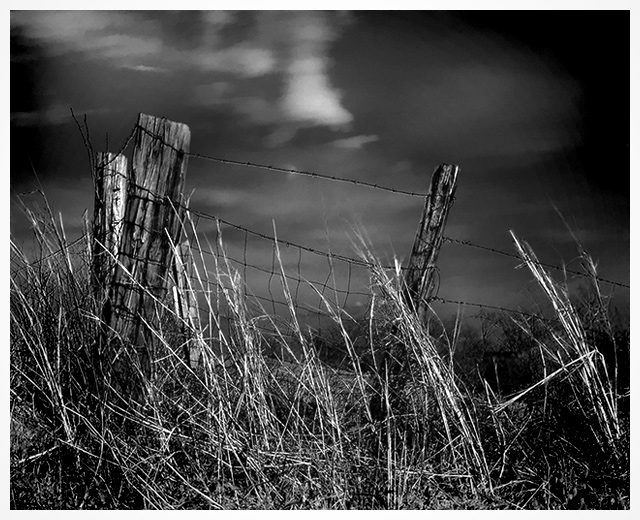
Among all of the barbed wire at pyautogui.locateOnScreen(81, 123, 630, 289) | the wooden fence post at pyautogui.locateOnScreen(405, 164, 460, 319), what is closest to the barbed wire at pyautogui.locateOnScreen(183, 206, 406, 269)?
the barbed wire at pyautogui.locateOnScreen(81, 123, 630, 289)

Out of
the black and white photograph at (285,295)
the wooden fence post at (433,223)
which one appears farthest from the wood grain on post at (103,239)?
the wooden fence post at (433,223)

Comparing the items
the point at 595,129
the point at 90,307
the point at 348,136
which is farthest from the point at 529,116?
the point at 90,307

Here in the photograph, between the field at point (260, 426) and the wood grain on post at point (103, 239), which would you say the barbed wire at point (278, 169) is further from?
the field at point (260, 426)

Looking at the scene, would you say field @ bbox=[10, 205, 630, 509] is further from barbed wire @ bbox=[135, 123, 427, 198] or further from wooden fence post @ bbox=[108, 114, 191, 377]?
barbed wire @ bbox=[135, 123, 427, 198]

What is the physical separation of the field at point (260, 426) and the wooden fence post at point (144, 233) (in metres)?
0.06

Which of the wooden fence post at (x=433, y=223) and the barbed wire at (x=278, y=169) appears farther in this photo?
the wooden fence post at (x=433, y=223)

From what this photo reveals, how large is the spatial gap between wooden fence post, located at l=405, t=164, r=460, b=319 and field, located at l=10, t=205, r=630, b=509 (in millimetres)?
353

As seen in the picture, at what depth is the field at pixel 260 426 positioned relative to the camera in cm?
213

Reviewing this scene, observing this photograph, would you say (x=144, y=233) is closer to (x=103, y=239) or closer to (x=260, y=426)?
(x=103, y=239)

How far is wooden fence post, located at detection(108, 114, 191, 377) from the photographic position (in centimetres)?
234

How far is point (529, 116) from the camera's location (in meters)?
3.62

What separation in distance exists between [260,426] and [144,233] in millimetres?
796

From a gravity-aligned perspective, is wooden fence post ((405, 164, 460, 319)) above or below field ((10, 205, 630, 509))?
above

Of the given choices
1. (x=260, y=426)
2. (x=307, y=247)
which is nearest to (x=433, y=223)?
(x=307, y=247)
